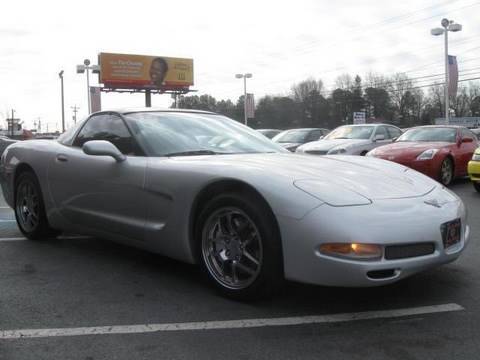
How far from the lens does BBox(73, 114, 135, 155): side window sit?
177 inches

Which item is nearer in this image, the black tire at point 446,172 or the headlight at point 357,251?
the headlight at point 357,251

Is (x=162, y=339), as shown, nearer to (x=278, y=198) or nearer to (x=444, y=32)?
(x=278, y=198)

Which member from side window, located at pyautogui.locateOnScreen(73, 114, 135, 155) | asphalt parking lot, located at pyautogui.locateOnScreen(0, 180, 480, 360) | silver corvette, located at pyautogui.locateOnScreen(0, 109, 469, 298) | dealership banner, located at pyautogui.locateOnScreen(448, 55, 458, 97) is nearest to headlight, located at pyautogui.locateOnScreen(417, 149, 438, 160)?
asphalt parking lot, located at pyautogui.locateOnScreen(0, 180, 480, 360)

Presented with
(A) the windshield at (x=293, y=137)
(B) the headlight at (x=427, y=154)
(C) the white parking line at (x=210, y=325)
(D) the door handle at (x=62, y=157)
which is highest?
(A) the windshield at (x=293, y=137)

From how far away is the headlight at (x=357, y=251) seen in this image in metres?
3.07

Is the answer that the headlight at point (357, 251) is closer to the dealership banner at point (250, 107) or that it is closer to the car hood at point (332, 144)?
the car hood at point (332, 144)

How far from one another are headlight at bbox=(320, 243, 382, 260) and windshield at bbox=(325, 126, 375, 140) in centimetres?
1052

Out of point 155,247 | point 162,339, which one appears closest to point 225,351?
point 162,339

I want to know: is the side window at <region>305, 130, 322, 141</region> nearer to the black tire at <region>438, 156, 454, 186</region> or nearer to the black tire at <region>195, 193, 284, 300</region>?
the black tire at <region>438, 156, 454, 186</region>

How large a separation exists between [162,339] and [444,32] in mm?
26743

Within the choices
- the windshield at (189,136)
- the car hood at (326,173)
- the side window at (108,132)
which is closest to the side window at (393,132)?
the windshield at (189,136)

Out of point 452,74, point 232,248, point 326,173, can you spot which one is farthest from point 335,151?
point 452,74

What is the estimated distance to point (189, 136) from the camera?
14.7 feet

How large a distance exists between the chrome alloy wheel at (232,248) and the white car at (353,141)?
8511 mm
